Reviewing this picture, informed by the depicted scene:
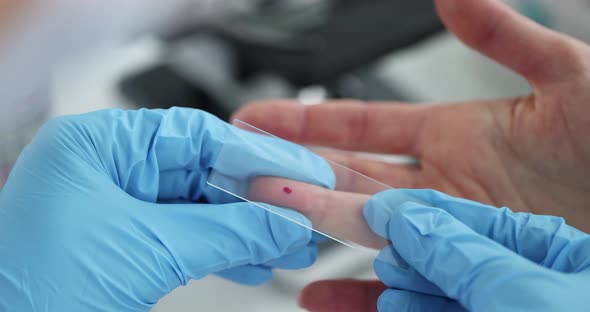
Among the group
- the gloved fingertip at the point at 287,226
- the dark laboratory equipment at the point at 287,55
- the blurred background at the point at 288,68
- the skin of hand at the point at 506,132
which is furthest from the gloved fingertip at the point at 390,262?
the dark laboratory equipment at the point at 287,55

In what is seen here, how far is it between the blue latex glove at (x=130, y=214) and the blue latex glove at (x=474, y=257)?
6.1 inches

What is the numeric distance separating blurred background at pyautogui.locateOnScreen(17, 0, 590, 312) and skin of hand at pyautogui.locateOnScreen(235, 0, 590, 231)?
0.39 metres

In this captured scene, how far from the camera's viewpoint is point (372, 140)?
4.03 ft

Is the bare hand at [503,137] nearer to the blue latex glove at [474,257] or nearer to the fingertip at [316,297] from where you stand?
the fingertip at [316,297]

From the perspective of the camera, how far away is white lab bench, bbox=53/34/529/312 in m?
1.43

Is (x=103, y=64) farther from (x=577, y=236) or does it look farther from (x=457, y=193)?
(x=577, y=236)

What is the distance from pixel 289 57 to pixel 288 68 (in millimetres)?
37

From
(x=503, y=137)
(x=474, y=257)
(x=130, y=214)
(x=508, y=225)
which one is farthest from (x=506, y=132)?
(x=130, y=214)

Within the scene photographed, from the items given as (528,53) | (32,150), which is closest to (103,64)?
(32,150)

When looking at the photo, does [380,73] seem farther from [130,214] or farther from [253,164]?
[130,214]

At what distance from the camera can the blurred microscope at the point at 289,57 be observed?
5.24ft

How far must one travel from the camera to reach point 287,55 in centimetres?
161

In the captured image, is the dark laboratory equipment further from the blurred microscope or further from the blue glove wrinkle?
the blue glove wrinkle

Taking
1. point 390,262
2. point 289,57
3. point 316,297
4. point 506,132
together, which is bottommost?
point 316,297
